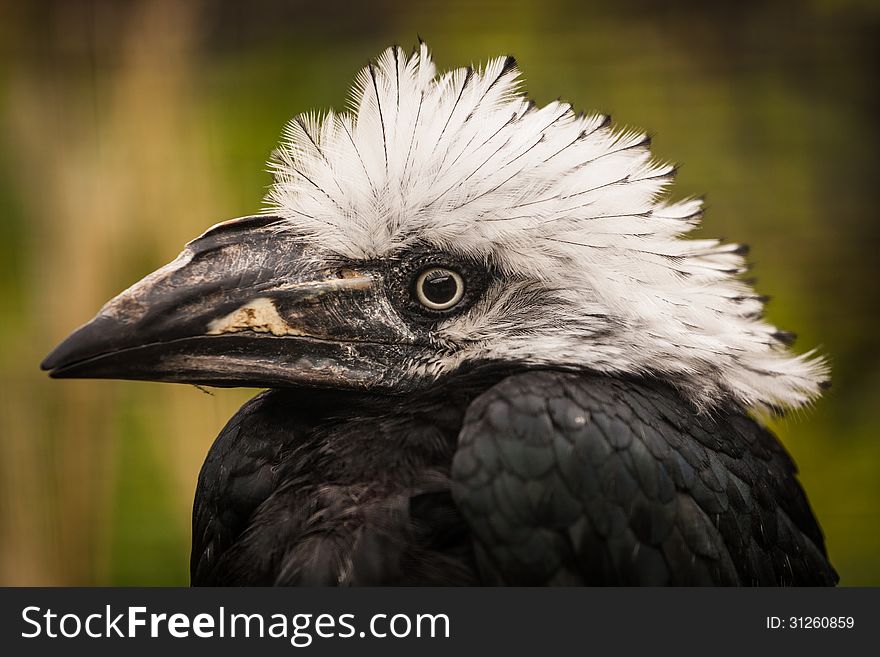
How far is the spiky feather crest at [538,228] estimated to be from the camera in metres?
1.31

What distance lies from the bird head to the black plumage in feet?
0.22

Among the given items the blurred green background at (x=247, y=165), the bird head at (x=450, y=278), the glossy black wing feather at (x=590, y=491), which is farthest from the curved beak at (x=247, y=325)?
the blurred green background at (x=247, y=165)

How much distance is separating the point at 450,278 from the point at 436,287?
2cm

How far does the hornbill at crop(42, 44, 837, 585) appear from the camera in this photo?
1127 millimetres

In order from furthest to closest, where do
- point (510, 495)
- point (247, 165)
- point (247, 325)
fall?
point (247, 165) → point (247, 325) → point (510, 495)

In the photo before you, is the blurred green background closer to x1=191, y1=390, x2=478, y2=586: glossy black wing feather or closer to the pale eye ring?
x1=191, y1=390, x2=478, y2=586: glossy black wing feather

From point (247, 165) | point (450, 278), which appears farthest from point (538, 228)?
point (247, 165)

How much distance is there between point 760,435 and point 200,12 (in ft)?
8.59

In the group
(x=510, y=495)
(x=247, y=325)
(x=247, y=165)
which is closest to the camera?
(x=510, y=495)

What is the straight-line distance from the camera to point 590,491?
1120 mm

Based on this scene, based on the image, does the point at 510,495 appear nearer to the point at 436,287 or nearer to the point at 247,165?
the point at 436,287

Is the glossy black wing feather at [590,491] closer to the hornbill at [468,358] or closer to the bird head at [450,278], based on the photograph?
the hornbill at [468,358]

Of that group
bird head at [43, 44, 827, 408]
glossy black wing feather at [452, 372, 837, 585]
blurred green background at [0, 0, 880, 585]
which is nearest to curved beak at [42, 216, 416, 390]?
bird head at [43, 44, 827, 408]
